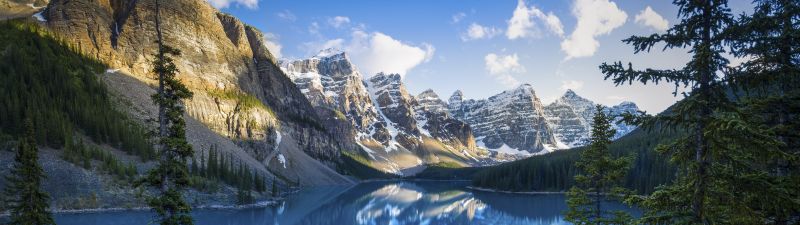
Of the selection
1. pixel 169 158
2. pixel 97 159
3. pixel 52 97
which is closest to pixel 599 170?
pixel 169 158

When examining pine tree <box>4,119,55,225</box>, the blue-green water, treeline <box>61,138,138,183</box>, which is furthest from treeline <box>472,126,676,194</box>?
pine tree <box>4,119,55,225</box>

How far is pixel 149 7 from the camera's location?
17162 centimetres

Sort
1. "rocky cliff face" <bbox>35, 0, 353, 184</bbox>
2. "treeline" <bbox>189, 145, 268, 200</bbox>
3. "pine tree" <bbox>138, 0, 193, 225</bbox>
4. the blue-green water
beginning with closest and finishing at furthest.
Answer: "pine tree" <bbox>138, 0, 193, 225</bbox> < the blue-green water < "treeline" <bbox>189, 145, 268, 200</bbox> < "rocky cliff face" <bbox>35, 0, 353, 184</bbox>

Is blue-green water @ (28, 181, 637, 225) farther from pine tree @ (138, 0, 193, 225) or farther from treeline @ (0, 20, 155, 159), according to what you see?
pine tree @ (138, 0, 193, 225)

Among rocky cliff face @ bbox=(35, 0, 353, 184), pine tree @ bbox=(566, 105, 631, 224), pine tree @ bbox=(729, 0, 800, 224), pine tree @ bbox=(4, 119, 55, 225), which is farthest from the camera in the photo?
rocky cliff face @ bbox=(35, 0, 353, 184)

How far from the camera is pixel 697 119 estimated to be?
10.2 meters

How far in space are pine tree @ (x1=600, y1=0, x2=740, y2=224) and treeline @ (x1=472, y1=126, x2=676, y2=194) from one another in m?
110

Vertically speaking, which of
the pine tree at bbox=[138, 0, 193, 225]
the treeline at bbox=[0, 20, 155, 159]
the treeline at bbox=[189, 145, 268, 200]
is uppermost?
the treeline at bbox=[0, 20, 155, 159]

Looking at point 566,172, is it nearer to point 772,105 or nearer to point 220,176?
point 220,176

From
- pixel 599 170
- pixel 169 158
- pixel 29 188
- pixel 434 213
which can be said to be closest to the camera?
pixel 169 158

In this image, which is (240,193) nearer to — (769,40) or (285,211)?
(285,211)

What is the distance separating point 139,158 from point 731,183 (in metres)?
104

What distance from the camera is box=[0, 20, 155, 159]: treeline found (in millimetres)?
85188

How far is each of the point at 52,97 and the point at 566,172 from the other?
128 m
